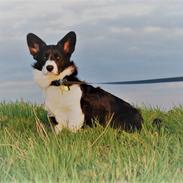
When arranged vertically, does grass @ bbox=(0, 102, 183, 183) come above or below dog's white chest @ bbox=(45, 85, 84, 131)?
below

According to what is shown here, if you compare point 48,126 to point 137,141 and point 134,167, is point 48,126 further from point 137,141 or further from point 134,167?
point 134,167

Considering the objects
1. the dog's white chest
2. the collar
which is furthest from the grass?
the collar

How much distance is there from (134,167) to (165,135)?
112 cm

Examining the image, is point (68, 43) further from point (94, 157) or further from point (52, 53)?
point (94, 157)

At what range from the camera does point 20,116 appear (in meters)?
6.32

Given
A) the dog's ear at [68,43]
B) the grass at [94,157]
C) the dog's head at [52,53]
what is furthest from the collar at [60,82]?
the grass at [94,157]

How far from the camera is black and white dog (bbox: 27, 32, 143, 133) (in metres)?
5.16

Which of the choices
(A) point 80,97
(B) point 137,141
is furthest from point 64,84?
(B) point 137,141

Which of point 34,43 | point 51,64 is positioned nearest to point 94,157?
point 51,64

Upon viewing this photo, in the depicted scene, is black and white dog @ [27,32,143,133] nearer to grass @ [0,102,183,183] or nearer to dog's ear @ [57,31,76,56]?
dog's ear @ [57,31,76,56]

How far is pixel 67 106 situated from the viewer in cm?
528

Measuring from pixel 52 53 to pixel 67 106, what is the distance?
1.73 feet

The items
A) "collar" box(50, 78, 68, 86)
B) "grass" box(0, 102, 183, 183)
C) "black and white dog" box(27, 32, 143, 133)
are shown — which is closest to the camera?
"grass" box(0, 102, 183, 183)

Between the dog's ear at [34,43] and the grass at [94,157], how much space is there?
30.6 inches
